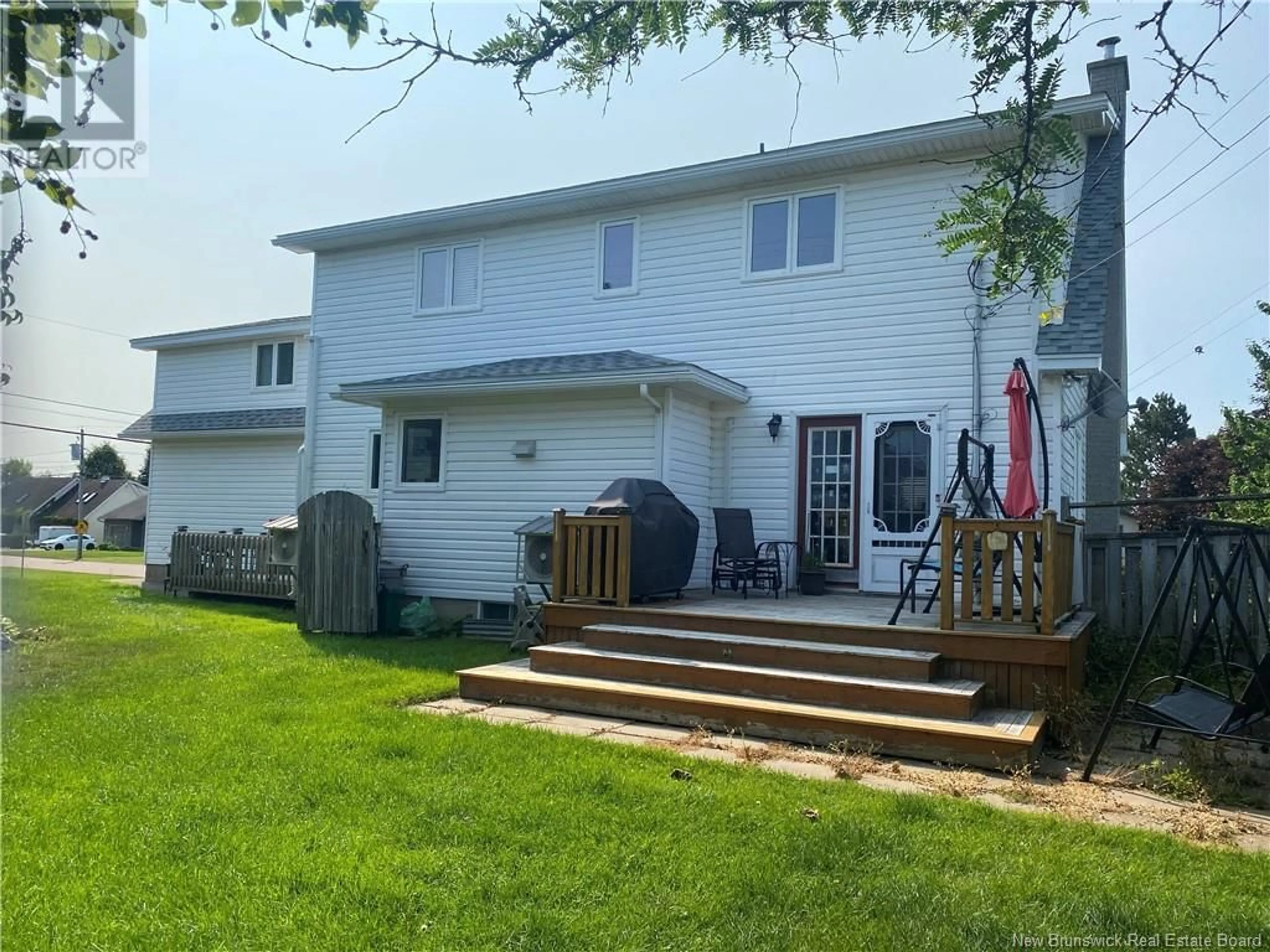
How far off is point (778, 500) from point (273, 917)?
7.87 metres

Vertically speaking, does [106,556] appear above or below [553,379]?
below

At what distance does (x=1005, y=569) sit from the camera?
6.05m

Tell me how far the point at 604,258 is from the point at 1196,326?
17.1 meters

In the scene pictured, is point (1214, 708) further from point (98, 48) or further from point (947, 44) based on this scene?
point (98, 48)

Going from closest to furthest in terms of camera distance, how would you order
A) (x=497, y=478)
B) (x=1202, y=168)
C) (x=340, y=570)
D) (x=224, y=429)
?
(x=1202, y=168) < (x=340, y=570) < (x=497, y=478) < (x=224, y=429)

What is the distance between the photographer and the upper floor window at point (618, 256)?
11.3 meters

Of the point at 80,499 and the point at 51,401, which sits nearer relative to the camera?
the point at 51,401

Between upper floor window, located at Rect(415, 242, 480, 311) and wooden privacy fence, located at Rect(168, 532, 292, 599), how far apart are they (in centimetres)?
452

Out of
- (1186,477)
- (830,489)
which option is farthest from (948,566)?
(1186,477)

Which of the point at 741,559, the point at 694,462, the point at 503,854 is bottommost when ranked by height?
the point at 503,854

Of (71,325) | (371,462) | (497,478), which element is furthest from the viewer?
(371,462)

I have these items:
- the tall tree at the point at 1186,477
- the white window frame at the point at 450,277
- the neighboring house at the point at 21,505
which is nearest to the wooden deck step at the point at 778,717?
the neighboring house at the point at 21,505

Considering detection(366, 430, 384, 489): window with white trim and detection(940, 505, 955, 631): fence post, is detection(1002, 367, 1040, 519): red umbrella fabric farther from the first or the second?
detection(366, 430, 384, 489): window with white trim

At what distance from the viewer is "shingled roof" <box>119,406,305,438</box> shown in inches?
617
